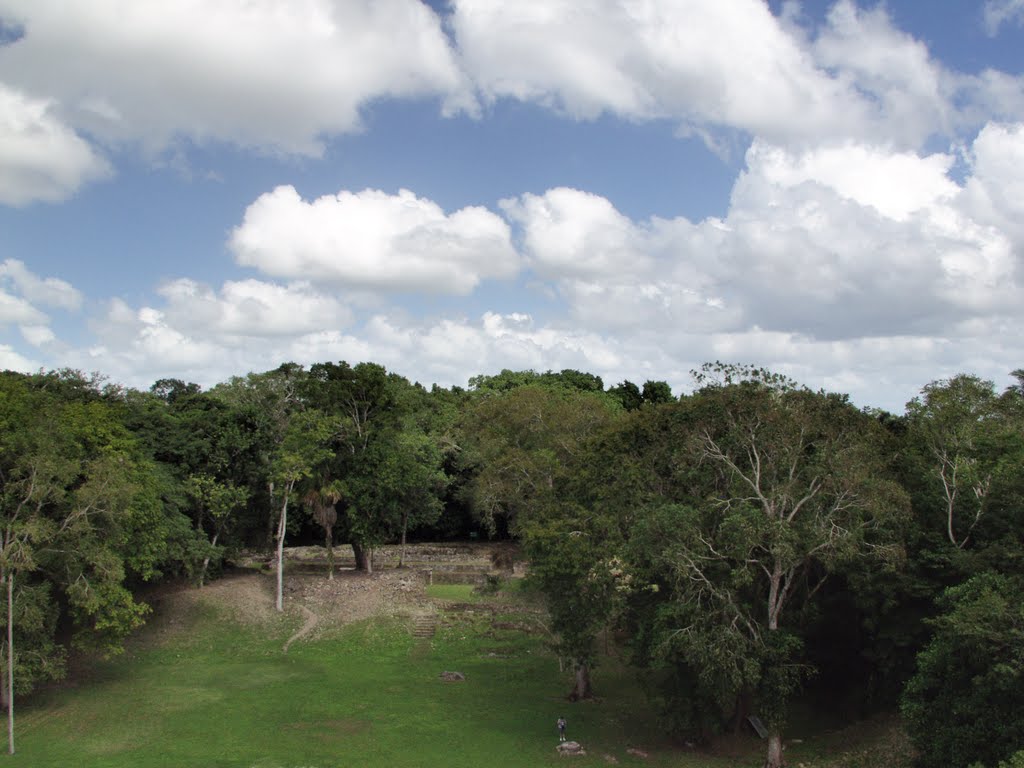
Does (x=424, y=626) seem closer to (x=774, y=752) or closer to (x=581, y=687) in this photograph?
(x=581, y=687)

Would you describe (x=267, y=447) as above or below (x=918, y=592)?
above

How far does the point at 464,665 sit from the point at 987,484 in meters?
20.8

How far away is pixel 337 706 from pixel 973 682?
19892 millimetres

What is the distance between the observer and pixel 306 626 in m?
36.5

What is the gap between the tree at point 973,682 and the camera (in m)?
16.8

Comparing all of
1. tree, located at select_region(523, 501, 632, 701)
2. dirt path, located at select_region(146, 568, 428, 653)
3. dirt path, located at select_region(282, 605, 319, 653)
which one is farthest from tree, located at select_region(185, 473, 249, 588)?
tree, located at select_region(523, 501, 632, 701)

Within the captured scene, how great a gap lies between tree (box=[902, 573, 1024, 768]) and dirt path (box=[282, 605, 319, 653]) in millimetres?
25346

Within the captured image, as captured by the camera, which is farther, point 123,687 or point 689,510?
point 123,687

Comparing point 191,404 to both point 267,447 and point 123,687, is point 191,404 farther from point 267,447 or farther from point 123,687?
point 123,687

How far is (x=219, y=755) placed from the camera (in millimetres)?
23016

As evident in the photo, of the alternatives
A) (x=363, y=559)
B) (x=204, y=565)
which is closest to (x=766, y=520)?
(x=204, y=565)

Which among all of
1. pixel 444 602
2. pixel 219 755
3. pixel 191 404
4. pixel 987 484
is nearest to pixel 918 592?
pixel 987 484

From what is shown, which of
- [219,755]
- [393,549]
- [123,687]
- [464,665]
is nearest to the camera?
[219,755]

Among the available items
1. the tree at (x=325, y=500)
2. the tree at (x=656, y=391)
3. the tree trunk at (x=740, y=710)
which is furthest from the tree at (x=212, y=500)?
the tree at (x=656, y=391)
